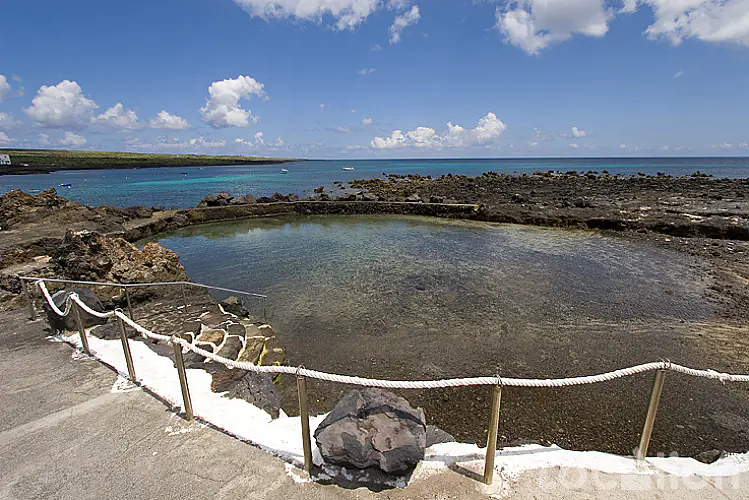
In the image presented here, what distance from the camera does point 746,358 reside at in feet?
19.6

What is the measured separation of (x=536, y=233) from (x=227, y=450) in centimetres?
1727

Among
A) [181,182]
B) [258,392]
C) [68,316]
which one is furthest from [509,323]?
[181,182]

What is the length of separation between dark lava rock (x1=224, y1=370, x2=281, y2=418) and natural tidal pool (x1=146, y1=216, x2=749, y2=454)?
0.91ft

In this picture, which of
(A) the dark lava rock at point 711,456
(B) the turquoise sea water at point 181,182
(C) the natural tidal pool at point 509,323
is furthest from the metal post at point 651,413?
(B) the turquoise sea water at point 181,182

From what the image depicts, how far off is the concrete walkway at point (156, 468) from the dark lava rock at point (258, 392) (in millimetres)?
1170

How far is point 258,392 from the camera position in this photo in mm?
4859

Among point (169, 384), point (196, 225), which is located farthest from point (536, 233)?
point (196, 225)

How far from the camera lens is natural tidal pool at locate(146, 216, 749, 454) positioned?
4.66 metres

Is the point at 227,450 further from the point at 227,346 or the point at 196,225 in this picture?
the point at 196,225

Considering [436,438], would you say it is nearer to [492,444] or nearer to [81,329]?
[492,444]

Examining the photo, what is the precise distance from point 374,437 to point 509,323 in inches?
228

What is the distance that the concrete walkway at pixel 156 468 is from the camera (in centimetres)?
244

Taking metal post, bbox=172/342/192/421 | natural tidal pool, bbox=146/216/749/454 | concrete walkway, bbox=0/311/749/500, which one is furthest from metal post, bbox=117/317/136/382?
natural tidal pool, bbox=146/216/749/454

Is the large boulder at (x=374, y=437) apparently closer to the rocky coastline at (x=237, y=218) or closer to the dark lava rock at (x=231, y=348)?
the rocky coastline at (x=237, y=218)
